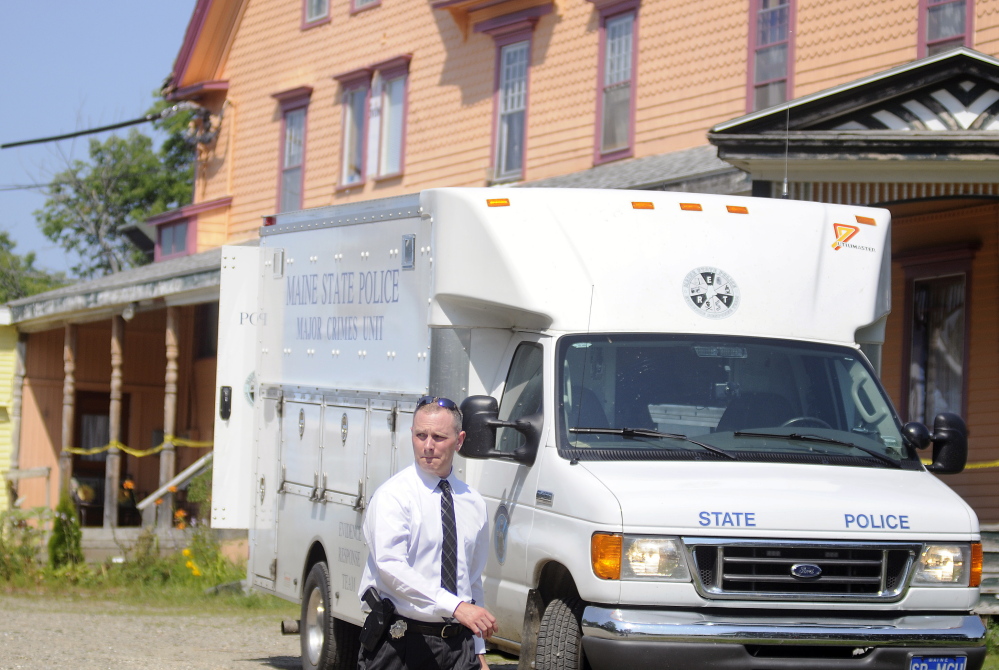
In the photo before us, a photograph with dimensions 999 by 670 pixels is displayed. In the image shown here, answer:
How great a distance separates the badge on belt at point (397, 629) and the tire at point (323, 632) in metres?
3.96

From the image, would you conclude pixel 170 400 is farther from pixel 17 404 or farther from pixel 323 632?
pixel 323 632

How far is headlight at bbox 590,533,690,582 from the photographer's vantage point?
623cm

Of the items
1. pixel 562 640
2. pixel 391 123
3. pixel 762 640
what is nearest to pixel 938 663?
pixel 762 640

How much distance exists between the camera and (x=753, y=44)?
16.5 metres

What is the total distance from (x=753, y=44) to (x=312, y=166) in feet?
30.3

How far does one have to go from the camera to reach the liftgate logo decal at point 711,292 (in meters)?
7.50

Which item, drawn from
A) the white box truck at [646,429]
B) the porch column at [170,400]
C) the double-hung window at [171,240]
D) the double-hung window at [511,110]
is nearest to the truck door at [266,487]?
→ the white box truck at [646,429]

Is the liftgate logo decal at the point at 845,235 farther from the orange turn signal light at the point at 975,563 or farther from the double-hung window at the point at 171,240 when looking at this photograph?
the double-hung window at the point at 171,240

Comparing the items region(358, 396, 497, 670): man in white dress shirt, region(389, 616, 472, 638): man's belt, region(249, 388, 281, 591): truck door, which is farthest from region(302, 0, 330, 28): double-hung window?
region(389, 616, 472, 638): man's belt

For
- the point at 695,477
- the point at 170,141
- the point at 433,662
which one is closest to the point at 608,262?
the point at 695,477

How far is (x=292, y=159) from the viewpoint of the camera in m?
24.1

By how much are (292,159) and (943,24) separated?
12.5 metres

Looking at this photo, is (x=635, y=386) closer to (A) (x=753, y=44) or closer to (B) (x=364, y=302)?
(B) (x=364, y=302)

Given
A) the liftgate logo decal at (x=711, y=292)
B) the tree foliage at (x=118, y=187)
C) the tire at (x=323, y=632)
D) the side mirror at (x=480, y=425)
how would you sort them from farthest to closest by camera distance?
the tree foliage at (x=118, y=187), the tire at (x=323, y=632), the liftgate logo decal at (x=711, y=292), the side mirror at (x=480, y=425)
